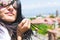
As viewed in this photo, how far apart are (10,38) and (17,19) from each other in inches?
5.4

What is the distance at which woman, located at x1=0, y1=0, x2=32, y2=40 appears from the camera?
5.13 ft

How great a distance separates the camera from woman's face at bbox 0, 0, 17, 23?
1.57m

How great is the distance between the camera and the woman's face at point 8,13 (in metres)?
1.57

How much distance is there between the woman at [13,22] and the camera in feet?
5.13

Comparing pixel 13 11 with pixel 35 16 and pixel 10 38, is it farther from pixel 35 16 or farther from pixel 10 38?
pixel 35 16

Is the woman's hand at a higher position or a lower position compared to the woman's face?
lower

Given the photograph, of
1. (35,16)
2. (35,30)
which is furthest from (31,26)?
(35,16)

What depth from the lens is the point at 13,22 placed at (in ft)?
5.21

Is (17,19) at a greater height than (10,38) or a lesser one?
greater

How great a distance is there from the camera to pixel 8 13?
1.58 meters

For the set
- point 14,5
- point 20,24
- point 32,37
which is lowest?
point 32,37

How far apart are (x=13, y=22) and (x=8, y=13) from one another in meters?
0.07

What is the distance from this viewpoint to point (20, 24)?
159 centimetres

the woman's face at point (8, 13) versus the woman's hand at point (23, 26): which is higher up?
the woman's face at point (8, 13)
